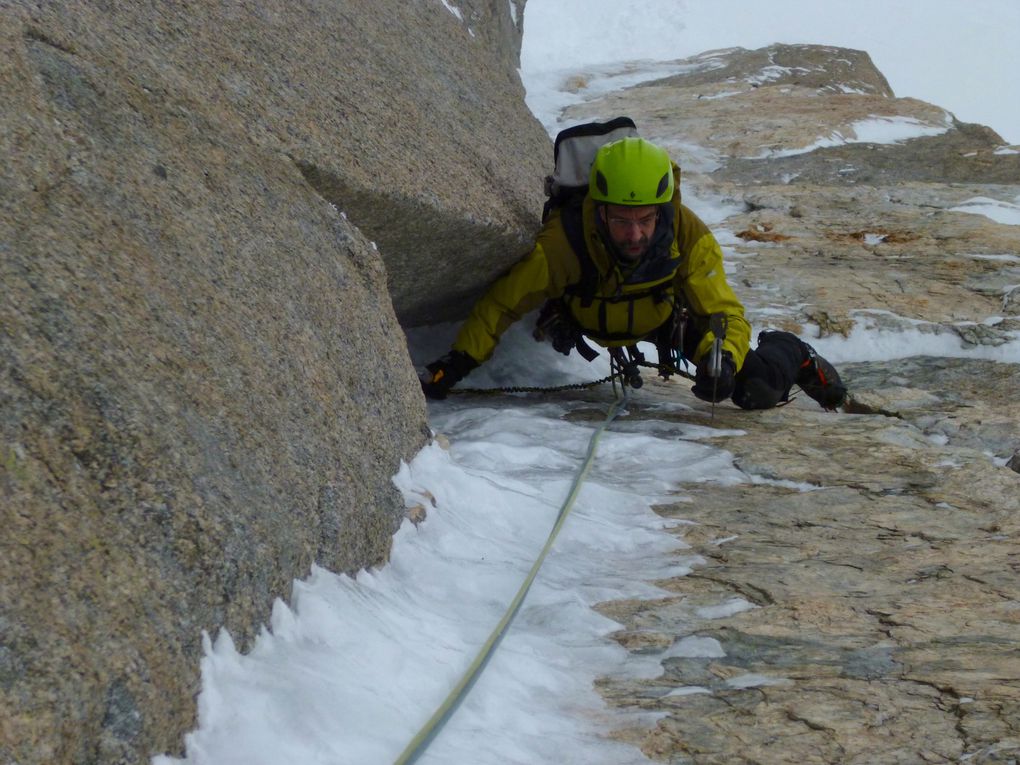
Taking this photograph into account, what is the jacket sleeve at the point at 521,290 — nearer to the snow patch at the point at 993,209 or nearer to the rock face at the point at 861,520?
the rock face at the point at 861,520

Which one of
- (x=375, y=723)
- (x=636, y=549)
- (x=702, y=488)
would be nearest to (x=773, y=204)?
(x=702, y=488)

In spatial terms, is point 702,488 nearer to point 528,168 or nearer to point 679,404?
point 679,404

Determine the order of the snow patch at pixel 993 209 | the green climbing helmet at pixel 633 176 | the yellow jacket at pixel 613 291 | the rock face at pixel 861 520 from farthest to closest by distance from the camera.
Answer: the snow patch at pixel 993 209 < the yellow jacket at pixel 613 291 < the green climbing helmet at pixel 633 176 < the rock face at pixel 861 520

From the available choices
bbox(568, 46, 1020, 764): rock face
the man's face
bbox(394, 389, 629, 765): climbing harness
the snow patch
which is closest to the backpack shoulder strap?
the man's face

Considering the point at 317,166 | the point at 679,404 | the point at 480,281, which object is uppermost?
the point at 317,166

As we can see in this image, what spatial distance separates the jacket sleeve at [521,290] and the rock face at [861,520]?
105 centimetres

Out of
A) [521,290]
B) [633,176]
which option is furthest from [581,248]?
[633,176]

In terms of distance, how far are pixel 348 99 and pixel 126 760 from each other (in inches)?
133

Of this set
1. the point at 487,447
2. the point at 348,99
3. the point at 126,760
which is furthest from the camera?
the point at 487,447

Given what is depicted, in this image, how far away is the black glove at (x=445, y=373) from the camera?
6031mm

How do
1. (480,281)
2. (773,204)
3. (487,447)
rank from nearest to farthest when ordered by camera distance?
(487,447), (480,281), (773,204)

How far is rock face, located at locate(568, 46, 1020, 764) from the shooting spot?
231 centimetres

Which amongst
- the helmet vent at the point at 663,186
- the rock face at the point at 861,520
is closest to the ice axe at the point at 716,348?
the rock face at the point at 861,520

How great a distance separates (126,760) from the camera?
1.66 meters
